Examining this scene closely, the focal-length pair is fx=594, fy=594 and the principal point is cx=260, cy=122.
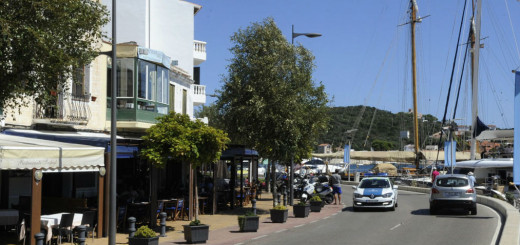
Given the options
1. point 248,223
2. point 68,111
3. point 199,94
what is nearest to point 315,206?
point 248,223

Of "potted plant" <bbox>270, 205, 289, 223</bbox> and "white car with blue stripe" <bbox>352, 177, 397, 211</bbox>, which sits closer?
"potted plant" <bbox>270, 205, 289, 223</bbox>

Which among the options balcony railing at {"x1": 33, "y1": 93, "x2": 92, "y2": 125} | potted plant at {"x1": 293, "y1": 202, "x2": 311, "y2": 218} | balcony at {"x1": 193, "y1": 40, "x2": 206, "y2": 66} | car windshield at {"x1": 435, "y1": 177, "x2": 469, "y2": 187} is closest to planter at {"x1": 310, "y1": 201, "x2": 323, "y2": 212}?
potted plant at {"x1": 293, "y1": 202, "x2": 311, "y2": 218}

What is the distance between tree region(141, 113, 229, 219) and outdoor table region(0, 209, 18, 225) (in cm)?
412

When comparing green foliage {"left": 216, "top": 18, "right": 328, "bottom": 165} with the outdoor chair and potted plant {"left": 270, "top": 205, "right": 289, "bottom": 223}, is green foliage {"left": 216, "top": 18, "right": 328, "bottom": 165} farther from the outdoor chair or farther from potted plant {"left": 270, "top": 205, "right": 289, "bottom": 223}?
the outdoor chair

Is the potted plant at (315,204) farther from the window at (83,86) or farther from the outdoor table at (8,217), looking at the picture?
the outdoor table at (8,217)

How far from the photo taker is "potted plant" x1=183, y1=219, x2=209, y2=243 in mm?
16453

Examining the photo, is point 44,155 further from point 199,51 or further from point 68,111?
point 199,51

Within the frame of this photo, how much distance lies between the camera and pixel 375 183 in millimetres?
27922

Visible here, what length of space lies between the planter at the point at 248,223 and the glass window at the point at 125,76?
23.2 feet

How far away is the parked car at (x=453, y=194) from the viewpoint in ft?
79.2

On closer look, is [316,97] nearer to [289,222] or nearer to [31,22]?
[289,222]

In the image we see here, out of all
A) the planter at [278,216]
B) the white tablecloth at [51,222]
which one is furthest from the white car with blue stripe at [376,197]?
the white tablecloth at [51,222]

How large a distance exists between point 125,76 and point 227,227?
7.06m

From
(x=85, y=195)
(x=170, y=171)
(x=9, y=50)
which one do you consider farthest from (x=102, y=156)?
(x=170, y=171)
